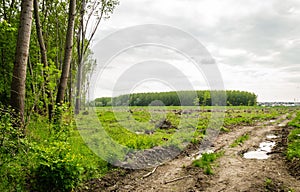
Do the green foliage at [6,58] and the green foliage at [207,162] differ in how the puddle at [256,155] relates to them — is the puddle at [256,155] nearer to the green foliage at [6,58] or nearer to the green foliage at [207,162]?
the green foliage at [207,162]

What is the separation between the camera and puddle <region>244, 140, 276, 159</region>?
8216 millimetres

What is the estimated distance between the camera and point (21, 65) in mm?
7293

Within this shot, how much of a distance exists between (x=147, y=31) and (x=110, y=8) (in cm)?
1474

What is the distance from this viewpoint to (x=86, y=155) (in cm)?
775

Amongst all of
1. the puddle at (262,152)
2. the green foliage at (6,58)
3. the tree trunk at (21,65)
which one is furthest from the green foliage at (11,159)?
the puddle at (262,152)

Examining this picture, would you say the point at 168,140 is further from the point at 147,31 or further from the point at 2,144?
the point at 2,144

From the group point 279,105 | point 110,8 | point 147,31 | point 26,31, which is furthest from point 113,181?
point 279,105

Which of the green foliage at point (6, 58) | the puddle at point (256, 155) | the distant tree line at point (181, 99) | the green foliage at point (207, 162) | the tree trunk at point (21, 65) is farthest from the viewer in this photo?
the distant tree line at point (181, 99)

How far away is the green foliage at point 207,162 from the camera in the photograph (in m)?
6.83

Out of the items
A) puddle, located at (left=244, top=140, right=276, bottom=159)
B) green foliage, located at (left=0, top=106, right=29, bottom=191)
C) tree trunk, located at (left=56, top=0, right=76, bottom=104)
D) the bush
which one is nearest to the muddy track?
puddle, located at (left=244, top=140, right=276, bottom=159)

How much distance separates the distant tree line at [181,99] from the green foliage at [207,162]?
8.02 m

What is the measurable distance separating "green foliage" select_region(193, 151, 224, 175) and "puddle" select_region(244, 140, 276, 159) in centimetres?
93

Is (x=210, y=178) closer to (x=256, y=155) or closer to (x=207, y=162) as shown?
(x=207, y=162)

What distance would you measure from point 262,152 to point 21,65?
7.89 meters
